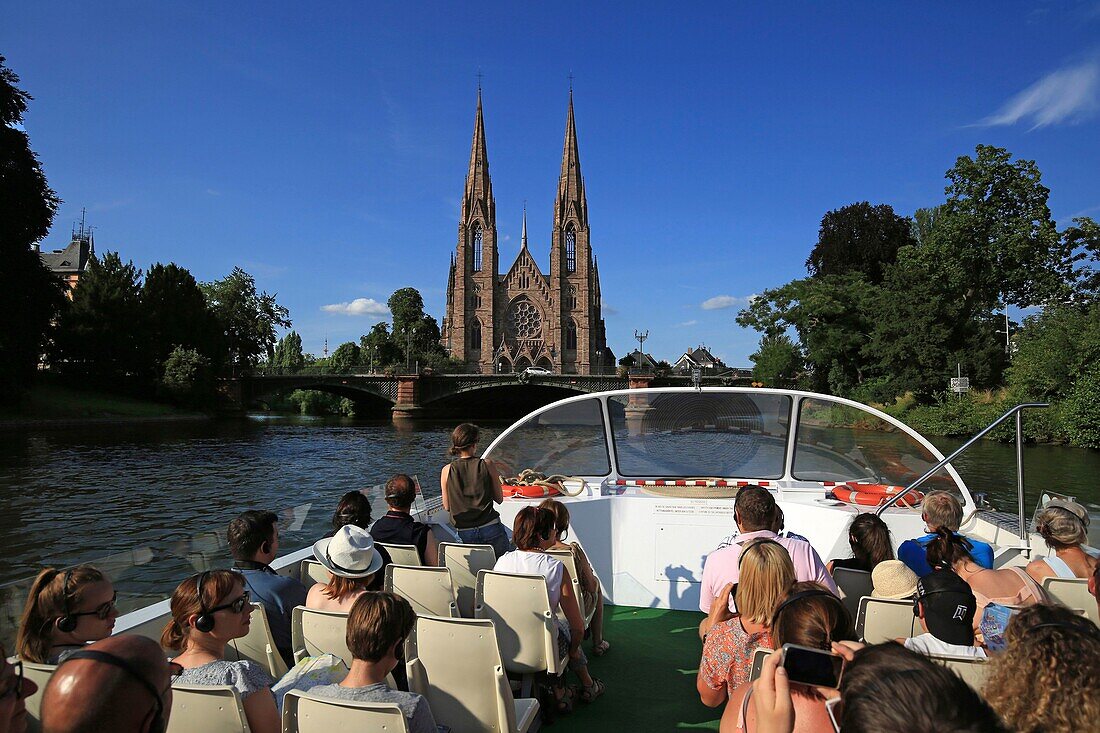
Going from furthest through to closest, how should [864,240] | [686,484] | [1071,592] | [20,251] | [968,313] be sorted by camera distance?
[864,240] < [968,313] < [20,251] < [686,484] < [1071,592]

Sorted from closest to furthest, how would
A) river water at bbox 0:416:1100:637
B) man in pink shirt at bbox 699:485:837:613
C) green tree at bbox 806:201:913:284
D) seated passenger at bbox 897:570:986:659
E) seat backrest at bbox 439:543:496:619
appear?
seated passenger at bbox 897:570:986:659, man in pink shirt at bbox 699:485:837:613, seat backrest at bbox 439:543:496:619, river water at bbox 0:416:1100:637, green tree at bbox 806:201:913:284

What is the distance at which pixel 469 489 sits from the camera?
4594 millimetres

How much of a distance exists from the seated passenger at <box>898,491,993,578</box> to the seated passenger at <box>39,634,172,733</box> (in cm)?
309

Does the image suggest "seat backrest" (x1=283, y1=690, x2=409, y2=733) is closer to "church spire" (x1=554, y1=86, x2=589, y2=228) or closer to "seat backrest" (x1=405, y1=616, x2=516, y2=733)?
"seat backrest" (x1=405, y1=616, x2=516, y2=733)

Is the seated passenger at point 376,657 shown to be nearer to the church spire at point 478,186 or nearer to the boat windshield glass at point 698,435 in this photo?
the boat windshield glass at point 698,435

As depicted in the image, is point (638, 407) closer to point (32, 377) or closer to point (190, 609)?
point (190, 609)

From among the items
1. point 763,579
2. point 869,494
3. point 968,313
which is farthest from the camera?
point 968,313

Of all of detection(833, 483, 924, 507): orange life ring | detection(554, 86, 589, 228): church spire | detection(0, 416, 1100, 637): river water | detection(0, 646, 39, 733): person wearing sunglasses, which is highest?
detection(554, 86, 589, 228): church spire

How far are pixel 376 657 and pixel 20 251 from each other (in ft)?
122

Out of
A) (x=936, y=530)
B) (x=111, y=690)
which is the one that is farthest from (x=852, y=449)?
(x=111, y=690)

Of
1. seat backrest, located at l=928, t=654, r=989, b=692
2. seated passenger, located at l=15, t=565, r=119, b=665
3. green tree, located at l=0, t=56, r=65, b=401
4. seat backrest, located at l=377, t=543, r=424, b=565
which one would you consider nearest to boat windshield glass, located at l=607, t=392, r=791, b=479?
seat backrest, located at l=377, t=543, r=424, b=565

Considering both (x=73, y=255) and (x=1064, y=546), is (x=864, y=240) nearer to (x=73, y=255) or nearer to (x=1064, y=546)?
(x=1064, y=546)

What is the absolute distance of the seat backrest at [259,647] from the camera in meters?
2.76

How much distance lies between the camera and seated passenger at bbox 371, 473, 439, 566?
416cm
